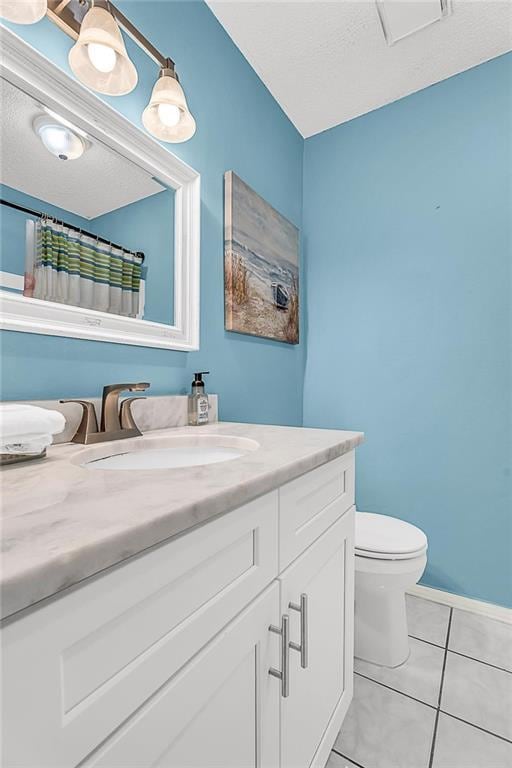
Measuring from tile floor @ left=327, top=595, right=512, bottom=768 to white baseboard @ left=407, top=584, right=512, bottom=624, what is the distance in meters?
0.06

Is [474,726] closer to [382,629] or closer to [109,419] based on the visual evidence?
[382,629]

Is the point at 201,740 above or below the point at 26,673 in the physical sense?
below

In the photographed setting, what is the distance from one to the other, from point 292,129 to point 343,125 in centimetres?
28

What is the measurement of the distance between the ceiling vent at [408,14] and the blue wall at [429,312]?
0.34 metres

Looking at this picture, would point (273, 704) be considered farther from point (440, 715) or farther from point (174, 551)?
point (440, 715)

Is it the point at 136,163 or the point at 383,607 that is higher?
the point at 136,163

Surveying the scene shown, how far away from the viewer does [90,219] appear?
96cm

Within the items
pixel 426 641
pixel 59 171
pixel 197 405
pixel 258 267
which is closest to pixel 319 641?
pixel 197 405

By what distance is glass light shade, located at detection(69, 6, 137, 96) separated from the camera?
0.82m

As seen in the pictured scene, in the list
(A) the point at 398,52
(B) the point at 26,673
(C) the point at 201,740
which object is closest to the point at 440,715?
(C) the point at 201,740

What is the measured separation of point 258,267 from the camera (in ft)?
5.40

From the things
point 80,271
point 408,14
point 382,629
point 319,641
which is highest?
point 408,14

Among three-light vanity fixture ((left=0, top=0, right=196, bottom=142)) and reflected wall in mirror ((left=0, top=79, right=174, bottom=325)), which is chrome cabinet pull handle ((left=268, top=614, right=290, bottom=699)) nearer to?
reflected wall in mirror ((left=0, top=79, right=174, bottom=325))

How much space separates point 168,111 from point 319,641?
1.44m
